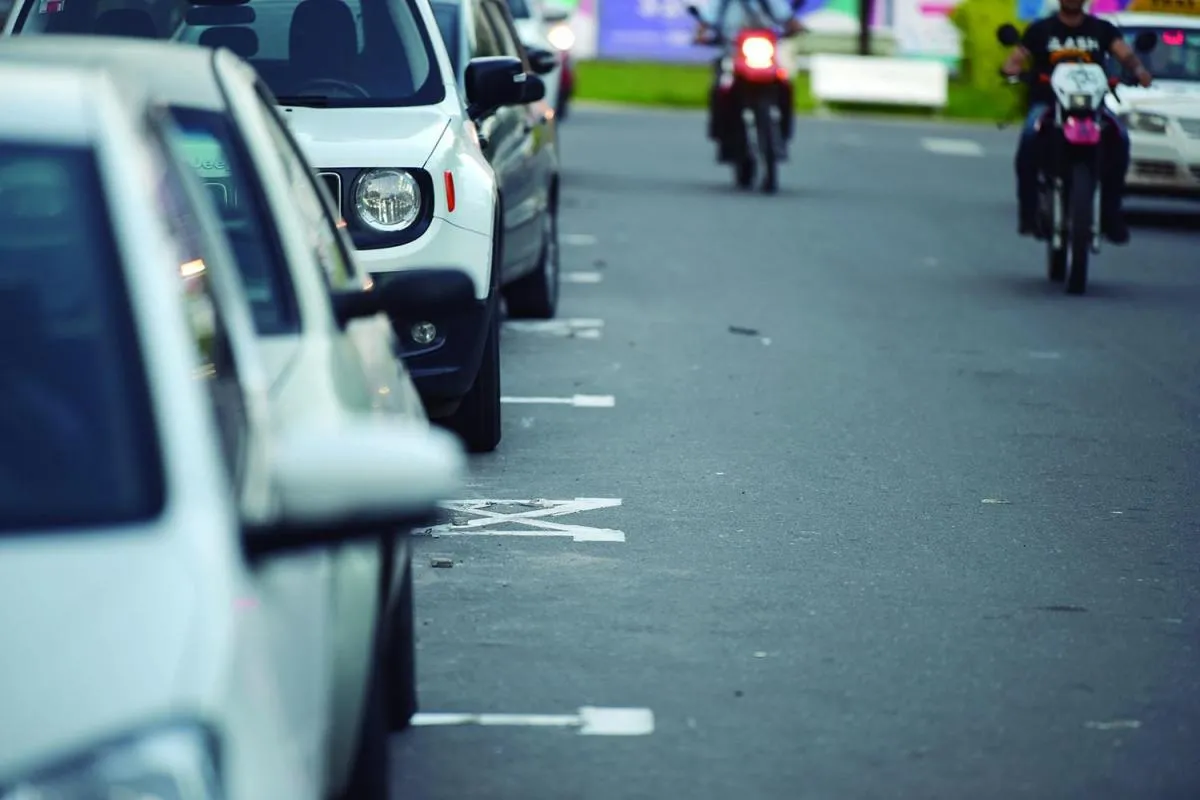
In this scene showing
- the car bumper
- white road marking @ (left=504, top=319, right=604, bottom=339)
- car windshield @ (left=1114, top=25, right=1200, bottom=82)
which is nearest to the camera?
A: white road marking @ (left=504, top=319, right=604, bottom=339)

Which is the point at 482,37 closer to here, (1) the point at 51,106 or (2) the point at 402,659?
(2) the point at 402,659

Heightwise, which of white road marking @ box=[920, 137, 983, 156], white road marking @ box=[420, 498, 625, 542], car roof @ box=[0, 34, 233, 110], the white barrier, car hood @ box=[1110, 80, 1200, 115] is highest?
car roof @ box=[0, 34, 233, 110]

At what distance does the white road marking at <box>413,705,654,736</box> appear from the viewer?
561 centimetres

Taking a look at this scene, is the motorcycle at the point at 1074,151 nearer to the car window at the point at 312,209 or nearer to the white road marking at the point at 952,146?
the car window at the point at 312,209

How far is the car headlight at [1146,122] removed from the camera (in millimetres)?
20094

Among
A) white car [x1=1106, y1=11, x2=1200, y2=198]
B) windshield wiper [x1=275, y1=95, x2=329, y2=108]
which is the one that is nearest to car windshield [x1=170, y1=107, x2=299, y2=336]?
windshield wiper [x1=275, y1=95, x2=329, y2=108]

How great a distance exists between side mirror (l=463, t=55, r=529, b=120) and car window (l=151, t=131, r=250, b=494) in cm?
652

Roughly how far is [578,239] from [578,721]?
A: 510 inches

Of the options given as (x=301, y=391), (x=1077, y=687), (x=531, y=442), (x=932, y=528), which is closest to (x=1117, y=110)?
(x=531, y=442)

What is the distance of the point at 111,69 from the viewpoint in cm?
388

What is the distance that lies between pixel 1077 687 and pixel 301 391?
8.59ft

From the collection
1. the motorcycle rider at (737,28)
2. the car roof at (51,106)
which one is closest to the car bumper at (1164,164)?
the motorcycle rider at (737,28)

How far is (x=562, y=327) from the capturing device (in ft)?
44.1

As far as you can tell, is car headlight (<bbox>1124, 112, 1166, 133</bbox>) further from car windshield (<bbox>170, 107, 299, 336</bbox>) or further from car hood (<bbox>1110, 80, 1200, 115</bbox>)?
car windshield (<bbox>170, 107, 299, 336</bbox>)
